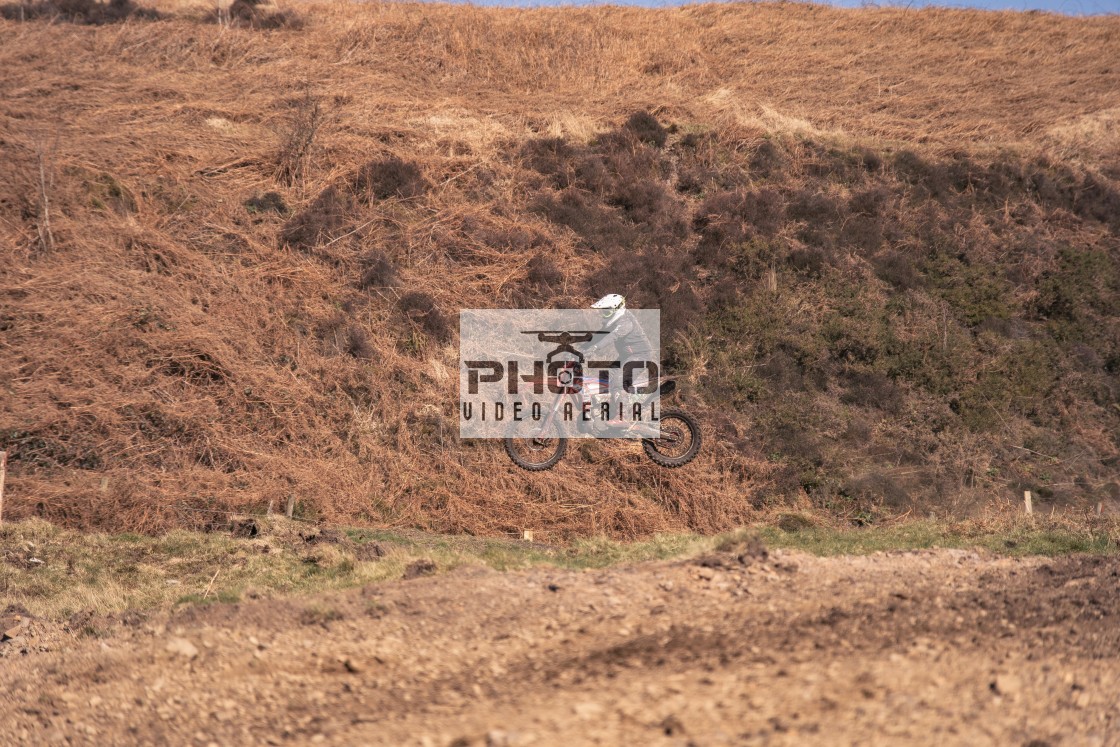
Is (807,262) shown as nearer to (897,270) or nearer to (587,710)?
(897,270)

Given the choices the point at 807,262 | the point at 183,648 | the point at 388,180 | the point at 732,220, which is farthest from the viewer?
the point at 732,220

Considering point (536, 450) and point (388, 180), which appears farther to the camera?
point (388, 180)

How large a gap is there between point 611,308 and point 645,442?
2.55 meters

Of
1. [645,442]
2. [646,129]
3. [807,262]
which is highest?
[646,129]

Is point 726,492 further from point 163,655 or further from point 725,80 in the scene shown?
point 725,80

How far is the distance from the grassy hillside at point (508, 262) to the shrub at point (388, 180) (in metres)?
0.08

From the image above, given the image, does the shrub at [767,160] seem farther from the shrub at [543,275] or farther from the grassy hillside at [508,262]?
the shrub at [543,275]

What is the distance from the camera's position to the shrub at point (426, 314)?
19391 mm

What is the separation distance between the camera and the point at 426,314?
19547 mm

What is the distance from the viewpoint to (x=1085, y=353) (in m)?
22.2

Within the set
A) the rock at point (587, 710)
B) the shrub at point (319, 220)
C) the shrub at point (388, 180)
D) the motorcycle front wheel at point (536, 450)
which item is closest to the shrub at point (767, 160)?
the shrub at point (388, 180)

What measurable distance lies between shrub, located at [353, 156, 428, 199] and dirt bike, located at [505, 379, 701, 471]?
11925 mm

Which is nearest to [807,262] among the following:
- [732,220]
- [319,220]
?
[732,220]

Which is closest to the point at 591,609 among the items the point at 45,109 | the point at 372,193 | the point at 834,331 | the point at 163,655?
the point at 163,655
